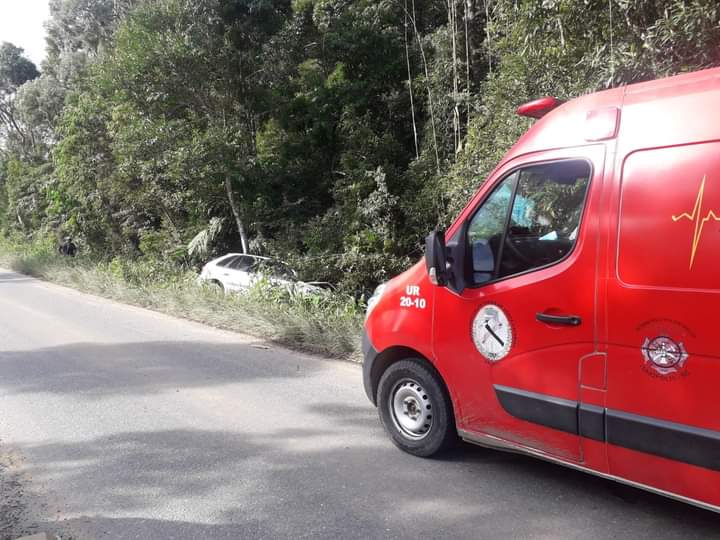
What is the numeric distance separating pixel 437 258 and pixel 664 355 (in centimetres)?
148

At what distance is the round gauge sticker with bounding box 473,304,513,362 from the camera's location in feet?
12.4

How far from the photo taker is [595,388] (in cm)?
338

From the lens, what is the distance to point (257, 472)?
4.50 m

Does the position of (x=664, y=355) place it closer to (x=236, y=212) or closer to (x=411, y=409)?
(x=411, y=409)

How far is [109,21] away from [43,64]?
1053 cm

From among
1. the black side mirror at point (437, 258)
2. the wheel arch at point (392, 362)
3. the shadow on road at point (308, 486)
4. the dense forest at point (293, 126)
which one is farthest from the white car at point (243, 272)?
the black side mirror at point (437, 258)

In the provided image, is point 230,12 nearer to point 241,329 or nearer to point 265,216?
point 265,216

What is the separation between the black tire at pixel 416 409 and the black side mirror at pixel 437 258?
0.75 metres

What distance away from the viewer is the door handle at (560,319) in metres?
3.41

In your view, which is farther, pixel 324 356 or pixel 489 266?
pixel 324 356

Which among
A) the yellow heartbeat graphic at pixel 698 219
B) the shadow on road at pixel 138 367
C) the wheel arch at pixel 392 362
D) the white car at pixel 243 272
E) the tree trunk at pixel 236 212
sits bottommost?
the shadow on road at pixel 138 367

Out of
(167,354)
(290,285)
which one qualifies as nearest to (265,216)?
(290,285)

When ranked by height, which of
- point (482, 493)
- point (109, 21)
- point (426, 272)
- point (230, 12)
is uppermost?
point (109, 21)

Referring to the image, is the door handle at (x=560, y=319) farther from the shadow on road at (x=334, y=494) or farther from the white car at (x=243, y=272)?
the white car at (x=243, y=272)
